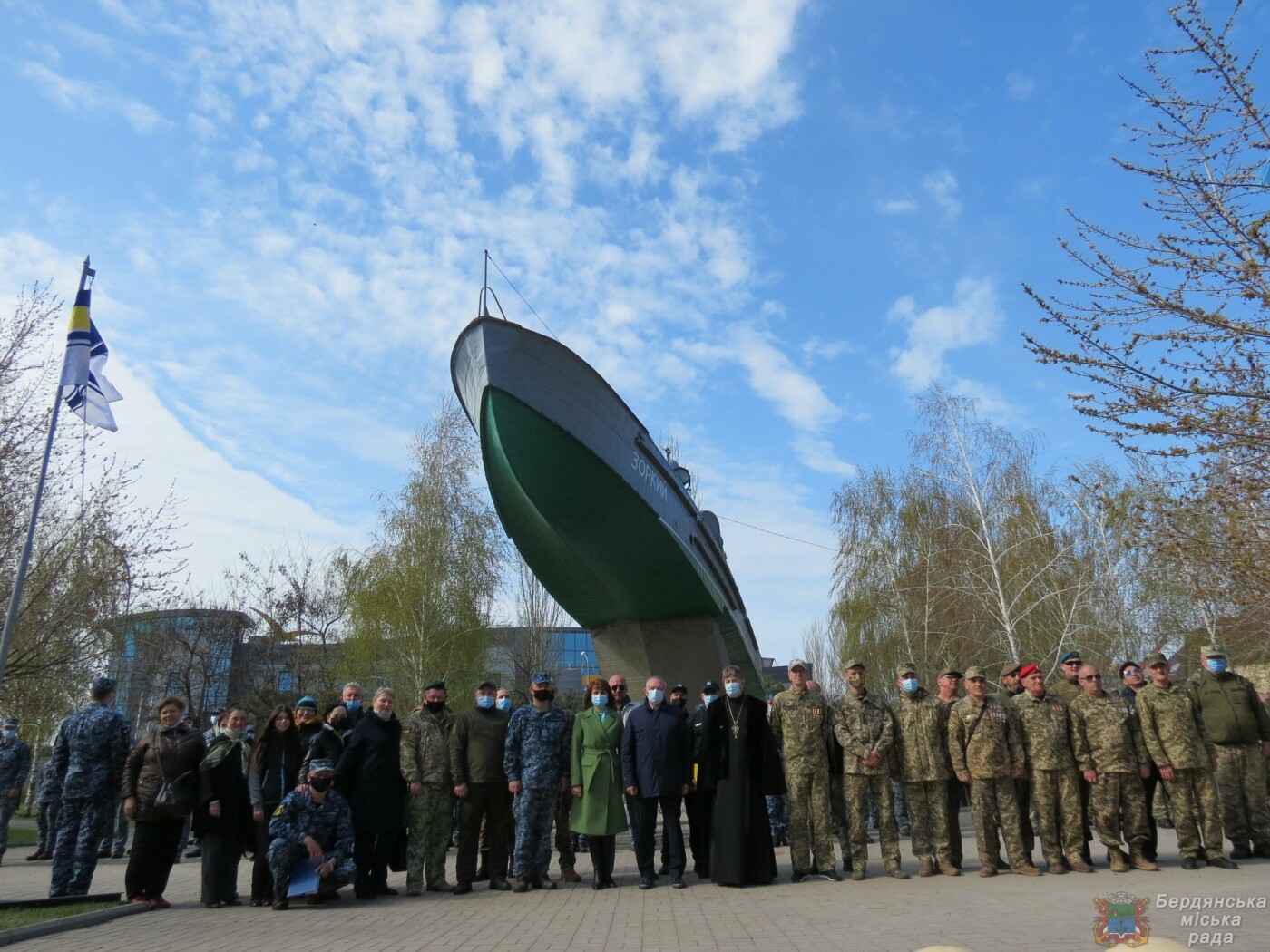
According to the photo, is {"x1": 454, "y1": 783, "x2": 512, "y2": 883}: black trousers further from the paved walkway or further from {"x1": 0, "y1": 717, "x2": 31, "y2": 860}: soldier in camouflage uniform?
{"x1": 0, "y1": 717, "x2": 31, "y2": 860}: soldier in camouflage uniform

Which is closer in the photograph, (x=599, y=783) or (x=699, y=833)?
(x=599, y=783)

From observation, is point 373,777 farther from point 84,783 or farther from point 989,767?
point 989,767

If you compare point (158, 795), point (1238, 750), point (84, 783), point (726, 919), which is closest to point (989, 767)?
point (1238, 750)

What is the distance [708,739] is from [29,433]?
11.9 meters

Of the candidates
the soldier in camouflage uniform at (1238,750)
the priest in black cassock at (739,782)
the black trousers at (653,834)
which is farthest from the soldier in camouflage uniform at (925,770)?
the soldier in camouflage uniform at (1238,750)

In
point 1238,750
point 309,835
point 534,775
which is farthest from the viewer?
point 1238,750

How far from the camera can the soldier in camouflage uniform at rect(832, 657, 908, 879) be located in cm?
635

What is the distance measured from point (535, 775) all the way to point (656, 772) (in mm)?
894

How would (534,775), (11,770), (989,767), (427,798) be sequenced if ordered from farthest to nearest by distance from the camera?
(11,770)
(427,798)
(534,775)
(989,767)

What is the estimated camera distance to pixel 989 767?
6.35 m

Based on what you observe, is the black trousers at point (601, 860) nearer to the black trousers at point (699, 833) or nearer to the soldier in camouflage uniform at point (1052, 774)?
the black trousers at point (699, 833)

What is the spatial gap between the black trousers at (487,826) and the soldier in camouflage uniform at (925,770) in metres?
3.08

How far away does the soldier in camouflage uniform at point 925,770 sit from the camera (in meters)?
6.44

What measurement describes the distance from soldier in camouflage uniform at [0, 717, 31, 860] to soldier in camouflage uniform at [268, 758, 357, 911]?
202 inches
